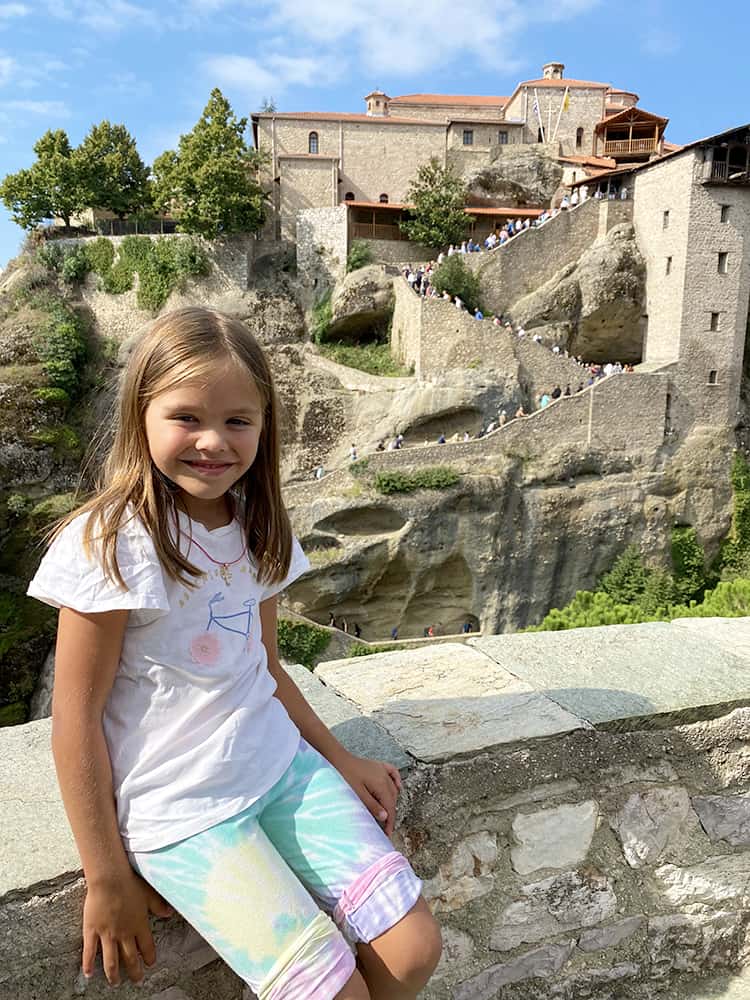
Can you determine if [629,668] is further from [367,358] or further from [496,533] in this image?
[367,358]

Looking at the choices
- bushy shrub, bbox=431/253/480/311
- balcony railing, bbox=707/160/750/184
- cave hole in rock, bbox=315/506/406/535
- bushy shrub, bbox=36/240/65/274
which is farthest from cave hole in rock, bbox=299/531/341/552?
bushy shrub, bbox=36/240/65/274

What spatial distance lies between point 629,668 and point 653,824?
52cm

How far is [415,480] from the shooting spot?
18.7 metres

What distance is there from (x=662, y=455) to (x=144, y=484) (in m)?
21.9

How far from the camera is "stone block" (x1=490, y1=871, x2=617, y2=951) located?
79.8 inches

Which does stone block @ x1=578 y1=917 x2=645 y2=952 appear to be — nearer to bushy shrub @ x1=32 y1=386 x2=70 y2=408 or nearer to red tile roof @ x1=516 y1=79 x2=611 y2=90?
bushy shrub @ x1=32 y1=386 x2=70 y2=408

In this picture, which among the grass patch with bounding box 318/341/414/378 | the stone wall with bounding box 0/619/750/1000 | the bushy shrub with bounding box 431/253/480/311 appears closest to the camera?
the stone wall with bounding box 0/619/750/1000

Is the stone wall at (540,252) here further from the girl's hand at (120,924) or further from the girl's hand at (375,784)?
the girl's hand at (120,924)

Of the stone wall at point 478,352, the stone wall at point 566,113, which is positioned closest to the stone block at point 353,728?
the stone wall at point 478,352

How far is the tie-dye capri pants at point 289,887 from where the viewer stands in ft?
4.55

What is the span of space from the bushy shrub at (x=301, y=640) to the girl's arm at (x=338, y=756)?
1610cm

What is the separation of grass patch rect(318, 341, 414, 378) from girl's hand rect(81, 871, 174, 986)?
21556 mm

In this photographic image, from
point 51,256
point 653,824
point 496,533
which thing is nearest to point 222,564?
point 653,824

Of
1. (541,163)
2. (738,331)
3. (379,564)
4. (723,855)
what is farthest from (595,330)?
(723,855)
